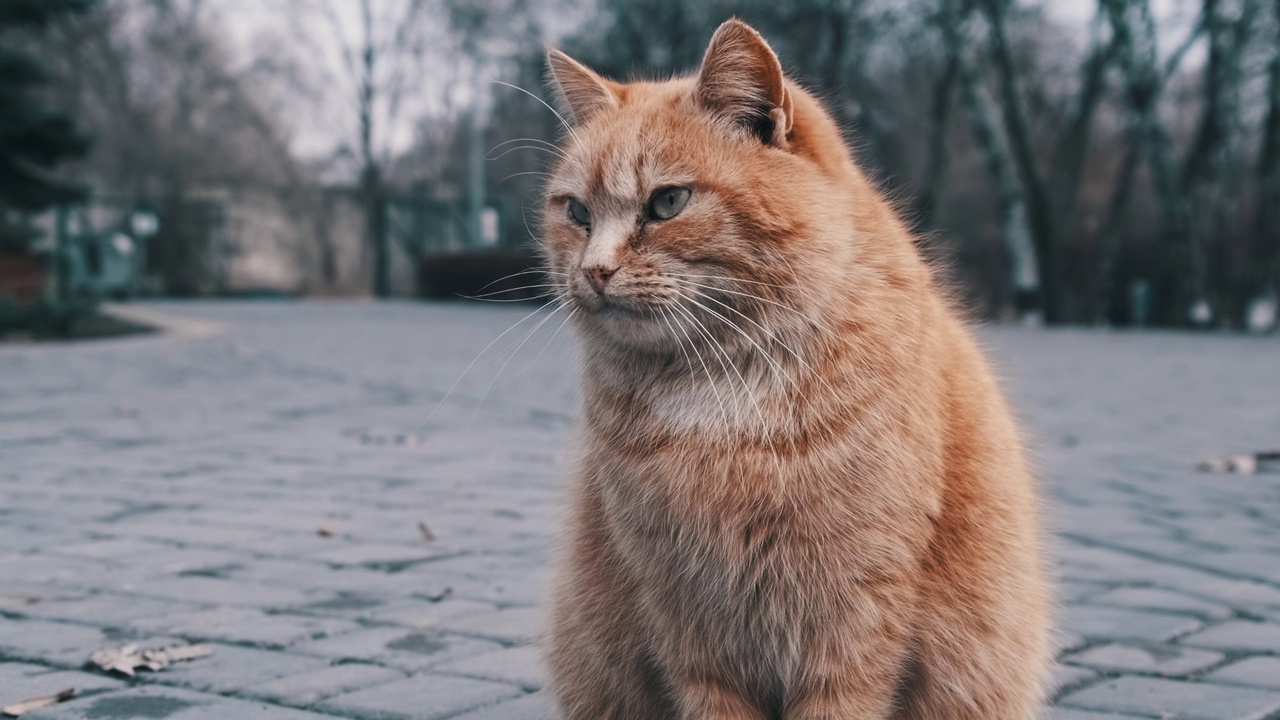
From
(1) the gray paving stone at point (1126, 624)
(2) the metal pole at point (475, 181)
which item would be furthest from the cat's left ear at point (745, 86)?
(2) the metal pole at point (475, 181)

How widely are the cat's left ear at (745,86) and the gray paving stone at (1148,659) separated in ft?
5.17

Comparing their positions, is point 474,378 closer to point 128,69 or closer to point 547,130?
point 547,130

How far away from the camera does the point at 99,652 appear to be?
3004mm

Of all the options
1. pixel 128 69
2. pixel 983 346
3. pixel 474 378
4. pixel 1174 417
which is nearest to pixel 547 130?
pixel 128 69

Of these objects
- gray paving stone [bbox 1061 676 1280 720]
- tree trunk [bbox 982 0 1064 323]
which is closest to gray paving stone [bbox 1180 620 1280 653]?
gray paving stone [bbox 1061 676 1280 720]

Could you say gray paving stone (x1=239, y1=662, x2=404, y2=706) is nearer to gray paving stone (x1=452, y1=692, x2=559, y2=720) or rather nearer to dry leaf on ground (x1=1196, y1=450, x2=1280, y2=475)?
gray paving stone (x1=452, y1=692, x2=559, y2=720)

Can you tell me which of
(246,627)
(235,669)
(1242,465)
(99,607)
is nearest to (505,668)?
(235,669)

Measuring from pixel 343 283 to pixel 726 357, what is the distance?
1509 inches

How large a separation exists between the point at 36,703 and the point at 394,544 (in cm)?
169

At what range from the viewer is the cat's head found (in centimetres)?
226

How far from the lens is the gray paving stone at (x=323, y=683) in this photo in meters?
2.74

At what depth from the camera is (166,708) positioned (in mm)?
2670

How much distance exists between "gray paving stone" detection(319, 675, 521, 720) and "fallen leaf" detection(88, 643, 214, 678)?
0.51 meters

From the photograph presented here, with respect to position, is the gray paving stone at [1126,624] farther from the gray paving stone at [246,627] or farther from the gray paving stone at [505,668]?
the gray paving stone at [246,627]
